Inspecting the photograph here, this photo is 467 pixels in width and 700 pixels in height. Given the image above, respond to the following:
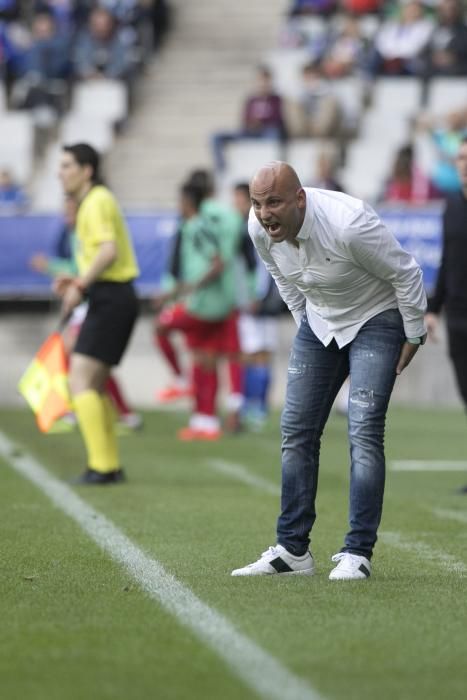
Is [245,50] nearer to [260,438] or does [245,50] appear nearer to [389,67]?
[389,67]

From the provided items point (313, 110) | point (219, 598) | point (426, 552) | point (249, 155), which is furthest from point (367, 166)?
point (219, 598)

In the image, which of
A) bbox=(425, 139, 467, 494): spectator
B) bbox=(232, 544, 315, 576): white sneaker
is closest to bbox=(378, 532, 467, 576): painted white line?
bbox=(232, 544, 315, 576): white sneaker

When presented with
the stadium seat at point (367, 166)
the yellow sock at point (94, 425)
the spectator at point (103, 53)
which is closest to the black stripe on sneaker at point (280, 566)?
the yellow sock at point (94, 425)

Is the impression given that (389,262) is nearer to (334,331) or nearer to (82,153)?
(334,331)

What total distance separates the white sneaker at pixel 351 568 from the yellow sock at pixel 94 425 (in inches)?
155

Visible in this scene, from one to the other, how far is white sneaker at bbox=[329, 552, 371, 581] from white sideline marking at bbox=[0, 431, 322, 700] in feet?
2.10

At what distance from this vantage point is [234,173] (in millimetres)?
21562

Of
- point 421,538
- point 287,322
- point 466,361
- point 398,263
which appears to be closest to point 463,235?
point 466,361

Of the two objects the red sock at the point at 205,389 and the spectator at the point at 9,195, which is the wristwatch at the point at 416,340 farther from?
the spectator at the point at 9,195

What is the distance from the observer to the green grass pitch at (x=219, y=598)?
463 centimetres

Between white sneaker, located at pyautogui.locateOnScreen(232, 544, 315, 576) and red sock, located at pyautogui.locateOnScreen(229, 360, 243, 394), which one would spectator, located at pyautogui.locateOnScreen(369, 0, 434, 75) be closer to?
red sock, located at pyautogui.locateOnScreen(229, 360, 243, 394)

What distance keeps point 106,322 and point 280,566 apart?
3877 millimetres

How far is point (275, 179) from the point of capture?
6121 millimetres

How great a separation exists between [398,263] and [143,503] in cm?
350
